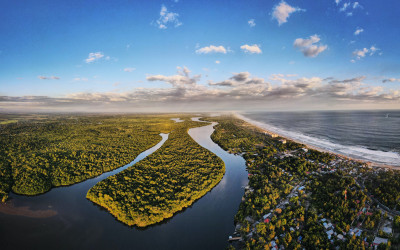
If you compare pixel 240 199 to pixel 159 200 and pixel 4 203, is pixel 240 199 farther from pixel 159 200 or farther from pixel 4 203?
pixel 4 203

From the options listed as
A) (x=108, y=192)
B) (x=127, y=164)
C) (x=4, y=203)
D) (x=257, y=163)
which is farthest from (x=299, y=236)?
(x=4, y=203)

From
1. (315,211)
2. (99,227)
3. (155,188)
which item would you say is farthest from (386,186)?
(99,227)

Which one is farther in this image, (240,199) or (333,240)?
(240,199)

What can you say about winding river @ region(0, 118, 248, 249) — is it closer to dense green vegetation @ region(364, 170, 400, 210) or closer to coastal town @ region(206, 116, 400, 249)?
coastal town @ region(206, 116, 400, 249)

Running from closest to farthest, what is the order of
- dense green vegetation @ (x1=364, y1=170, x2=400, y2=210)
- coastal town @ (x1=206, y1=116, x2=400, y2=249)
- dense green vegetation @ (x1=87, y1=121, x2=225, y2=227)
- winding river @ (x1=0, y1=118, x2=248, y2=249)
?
coastal town @ (x1=206, y1=116, x2=400, y2=249)
winding river @ (x1=0, y1=118, x2=248, y2=249)
dense green vegetation @ (x1=87, y1=121, x2=225, y2=227)
dense green vegetation @ (x1=364, y1=170, x2=400, y2=210)

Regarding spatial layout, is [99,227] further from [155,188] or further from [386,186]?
[386,186]

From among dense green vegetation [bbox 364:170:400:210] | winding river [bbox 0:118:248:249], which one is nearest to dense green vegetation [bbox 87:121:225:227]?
winding river [bbox 0:118:248:249]
